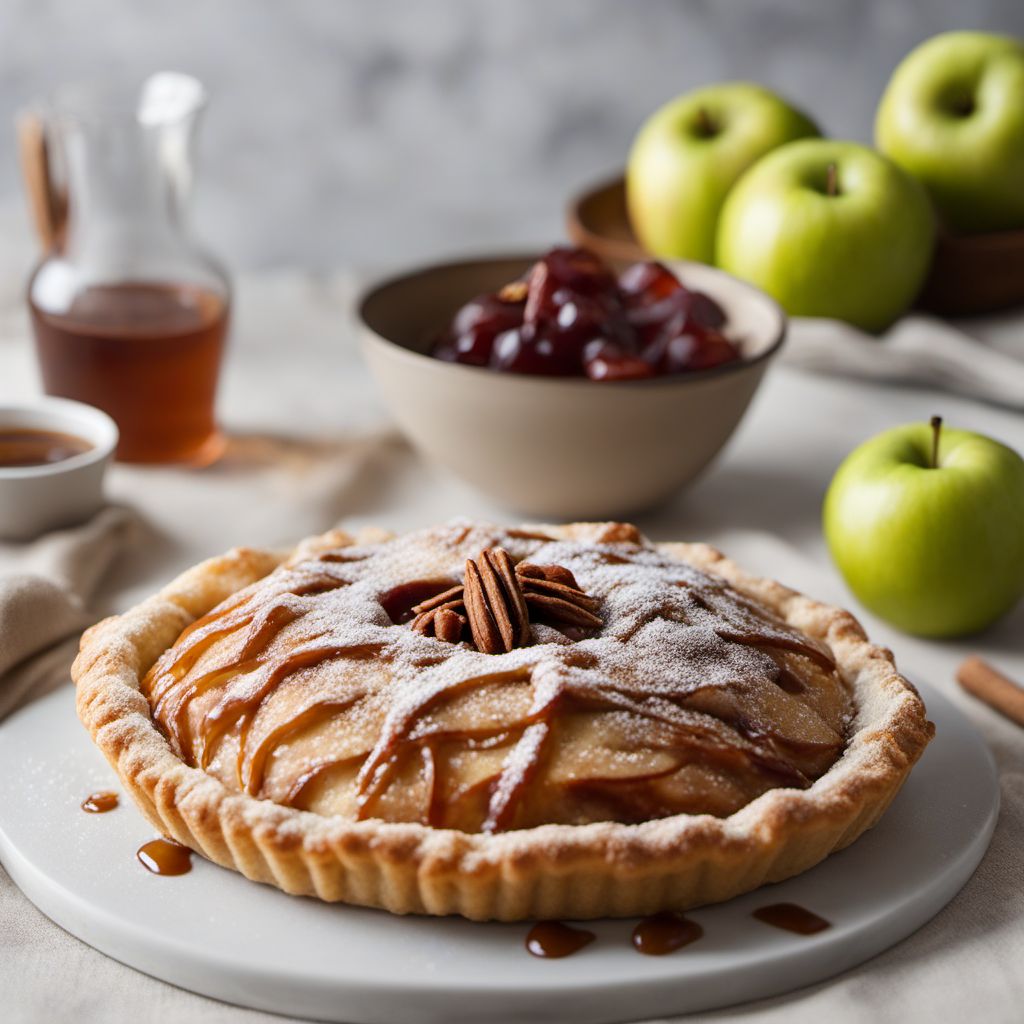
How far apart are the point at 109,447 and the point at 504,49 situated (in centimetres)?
381

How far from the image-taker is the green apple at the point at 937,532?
2932 millimetres

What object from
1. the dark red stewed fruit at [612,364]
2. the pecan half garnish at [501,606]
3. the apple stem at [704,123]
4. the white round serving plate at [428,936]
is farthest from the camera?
the apple stem at [704,123]

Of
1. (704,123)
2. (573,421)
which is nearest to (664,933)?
(573,421)

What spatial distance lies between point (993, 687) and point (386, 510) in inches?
62.6

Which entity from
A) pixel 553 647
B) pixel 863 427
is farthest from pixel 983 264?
pixel 553 647

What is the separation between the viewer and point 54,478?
3326mm

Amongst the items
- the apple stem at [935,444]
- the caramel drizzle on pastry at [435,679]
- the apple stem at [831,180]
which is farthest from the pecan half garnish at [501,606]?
the apple stem at [831,180]

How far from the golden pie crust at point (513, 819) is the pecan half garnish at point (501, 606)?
0.04m

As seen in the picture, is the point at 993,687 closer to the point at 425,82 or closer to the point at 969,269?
the point at 969,269

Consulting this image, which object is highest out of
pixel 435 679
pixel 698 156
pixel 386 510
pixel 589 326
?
pixel 698 156

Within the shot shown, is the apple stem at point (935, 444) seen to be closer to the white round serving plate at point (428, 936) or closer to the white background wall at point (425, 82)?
the white round serving plate at point (428, 936)

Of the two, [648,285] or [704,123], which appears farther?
A: [704,123]

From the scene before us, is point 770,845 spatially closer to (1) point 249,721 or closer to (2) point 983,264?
(1) point 249,721

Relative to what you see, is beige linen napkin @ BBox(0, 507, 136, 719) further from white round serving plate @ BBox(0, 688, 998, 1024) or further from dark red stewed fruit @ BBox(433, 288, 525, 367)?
dark red stewed fruit @ BBox(433, 288, 525, 367)
